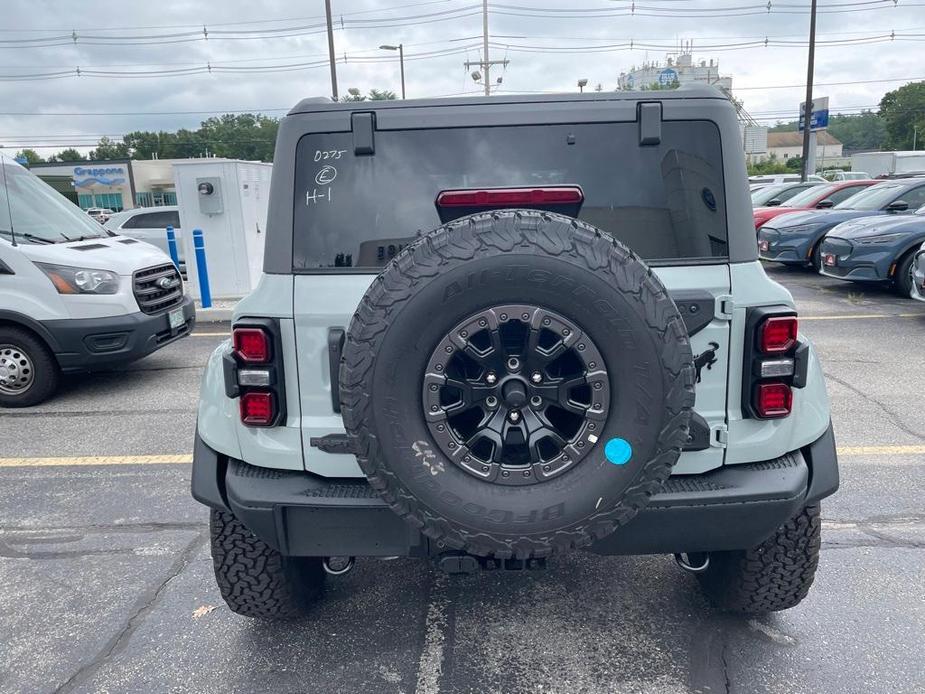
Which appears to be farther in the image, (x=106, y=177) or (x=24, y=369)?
(x=106, y=177)

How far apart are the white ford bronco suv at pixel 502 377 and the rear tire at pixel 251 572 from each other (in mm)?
198

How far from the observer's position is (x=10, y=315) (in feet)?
18.6

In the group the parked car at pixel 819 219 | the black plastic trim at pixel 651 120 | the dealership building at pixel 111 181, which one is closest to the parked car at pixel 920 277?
the parked car at pixel 819 219

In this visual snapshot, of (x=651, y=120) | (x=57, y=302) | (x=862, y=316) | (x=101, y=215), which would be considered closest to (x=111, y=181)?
(x=101, y=215)

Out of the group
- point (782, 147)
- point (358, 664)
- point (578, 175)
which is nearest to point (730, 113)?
point (578, 175)

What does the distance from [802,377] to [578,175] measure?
964 millimetres

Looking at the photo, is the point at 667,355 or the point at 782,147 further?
the point at 782,147

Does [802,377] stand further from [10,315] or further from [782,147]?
[782,147]

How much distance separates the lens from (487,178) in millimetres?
2309

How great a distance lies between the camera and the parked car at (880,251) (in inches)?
375

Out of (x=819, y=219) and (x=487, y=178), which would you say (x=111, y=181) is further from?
(x=487, y=178)

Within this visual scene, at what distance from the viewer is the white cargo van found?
570 centimetres

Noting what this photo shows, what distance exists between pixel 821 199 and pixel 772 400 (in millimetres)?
13987

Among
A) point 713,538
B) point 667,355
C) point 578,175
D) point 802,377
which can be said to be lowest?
point 713,538
